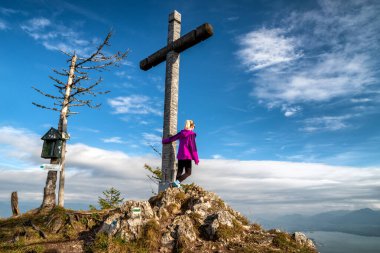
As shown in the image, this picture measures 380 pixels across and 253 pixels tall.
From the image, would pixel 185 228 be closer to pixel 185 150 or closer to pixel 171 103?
pixel 185 150

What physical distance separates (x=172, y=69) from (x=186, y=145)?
3.39 meters

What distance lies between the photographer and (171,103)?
12234mm

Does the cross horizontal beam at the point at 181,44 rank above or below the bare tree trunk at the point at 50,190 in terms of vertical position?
above

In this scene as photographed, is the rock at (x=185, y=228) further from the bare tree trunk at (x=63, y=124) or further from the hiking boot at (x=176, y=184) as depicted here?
the bare tree trunk at (x=63, y=124)

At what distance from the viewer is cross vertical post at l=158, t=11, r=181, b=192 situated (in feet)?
38.6

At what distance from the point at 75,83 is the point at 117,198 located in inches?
374

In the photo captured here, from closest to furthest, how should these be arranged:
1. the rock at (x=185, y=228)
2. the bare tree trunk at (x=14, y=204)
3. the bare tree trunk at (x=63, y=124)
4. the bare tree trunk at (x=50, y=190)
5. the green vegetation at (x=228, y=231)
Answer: the rock at (x=185, y=228), the green vegetation at (x=228, y=231), the bare tree trunk at (x=50, y=190), the bare tree trunk at (x=63, y=124), the bare tree trunk at (x=14, y=204)

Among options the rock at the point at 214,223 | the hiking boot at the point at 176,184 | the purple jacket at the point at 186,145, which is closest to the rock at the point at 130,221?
the hiking boot at the point at 176,184

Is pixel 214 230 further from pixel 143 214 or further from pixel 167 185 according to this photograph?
pixel 167 185

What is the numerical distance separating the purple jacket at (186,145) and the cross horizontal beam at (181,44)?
11.9 ft

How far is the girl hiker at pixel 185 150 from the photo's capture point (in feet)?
37.8

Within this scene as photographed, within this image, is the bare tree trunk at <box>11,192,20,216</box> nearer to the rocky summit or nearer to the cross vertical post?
the rocky summit

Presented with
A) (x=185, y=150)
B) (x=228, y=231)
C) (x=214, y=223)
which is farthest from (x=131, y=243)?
(x=185, y=150)

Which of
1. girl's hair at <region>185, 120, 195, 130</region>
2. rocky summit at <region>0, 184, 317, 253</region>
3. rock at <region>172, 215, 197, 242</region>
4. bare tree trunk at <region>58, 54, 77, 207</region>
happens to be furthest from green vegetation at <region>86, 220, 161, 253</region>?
bare tree trunk at <region>58, 54, 77, 207</region>
